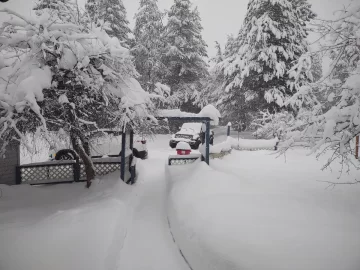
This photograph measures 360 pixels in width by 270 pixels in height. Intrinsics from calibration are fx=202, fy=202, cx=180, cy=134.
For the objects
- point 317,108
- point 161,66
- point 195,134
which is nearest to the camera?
point 317,108

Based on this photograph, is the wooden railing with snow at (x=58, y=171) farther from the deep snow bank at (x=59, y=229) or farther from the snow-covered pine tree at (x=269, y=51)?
the snow-covered pine tree at (x=269, y=51)

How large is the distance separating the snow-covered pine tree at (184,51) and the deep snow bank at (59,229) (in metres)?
15.9

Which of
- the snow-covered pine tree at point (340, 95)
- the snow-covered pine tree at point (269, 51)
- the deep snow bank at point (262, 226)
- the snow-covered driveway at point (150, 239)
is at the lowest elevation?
the snow-covered driveway at point (150, 239)

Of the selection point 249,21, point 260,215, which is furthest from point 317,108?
point 249,21

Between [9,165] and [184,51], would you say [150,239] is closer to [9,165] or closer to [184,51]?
[9,165]

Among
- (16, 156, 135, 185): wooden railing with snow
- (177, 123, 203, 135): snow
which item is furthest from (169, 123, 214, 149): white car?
(16, 156, 135, 185): wooden railing with snow

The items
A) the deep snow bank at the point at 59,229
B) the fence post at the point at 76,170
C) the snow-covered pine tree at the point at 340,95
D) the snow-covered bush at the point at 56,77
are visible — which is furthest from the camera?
the fence post at the point at 76,170

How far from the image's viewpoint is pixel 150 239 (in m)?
4.25

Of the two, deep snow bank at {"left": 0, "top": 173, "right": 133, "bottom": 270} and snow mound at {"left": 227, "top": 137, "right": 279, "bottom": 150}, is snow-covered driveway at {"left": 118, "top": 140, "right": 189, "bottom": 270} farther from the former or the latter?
snow mound at {"left": 227, "top": 137, "right": 279, "bottom": 150}

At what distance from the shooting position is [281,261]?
7.79 ft

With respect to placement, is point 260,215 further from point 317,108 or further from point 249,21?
A: point 249,21

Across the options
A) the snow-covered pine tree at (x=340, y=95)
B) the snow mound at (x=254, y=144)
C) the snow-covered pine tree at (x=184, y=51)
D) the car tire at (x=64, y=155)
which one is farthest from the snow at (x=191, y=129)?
the snow-covered pine tree at (x=340, y=95)

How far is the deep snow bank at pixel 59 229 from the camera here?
109 inches

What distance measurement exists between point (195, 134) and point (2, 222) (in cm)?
1161
